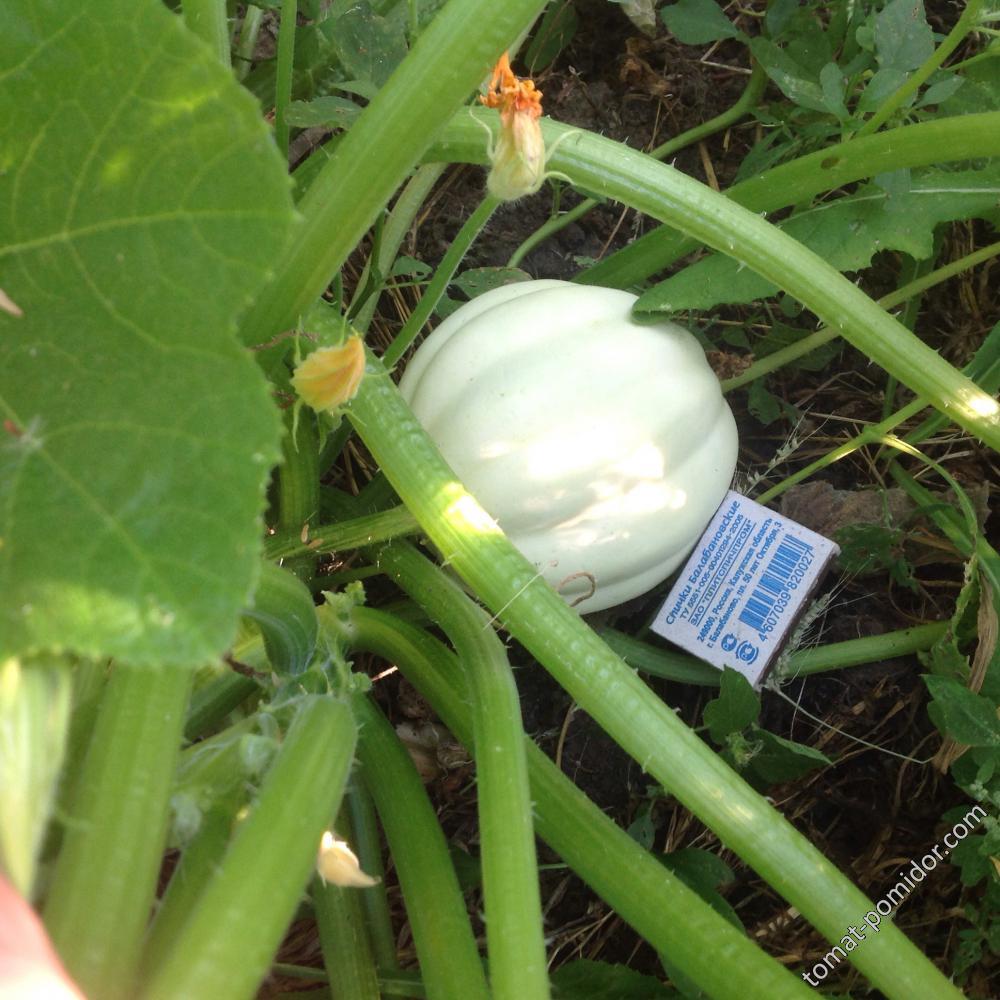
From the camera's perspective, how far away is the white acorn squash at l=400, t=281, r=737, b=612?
1.41 metres

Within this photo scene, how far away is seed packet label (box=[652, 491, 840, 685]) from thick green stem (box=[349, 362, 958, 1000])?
1.64 feet

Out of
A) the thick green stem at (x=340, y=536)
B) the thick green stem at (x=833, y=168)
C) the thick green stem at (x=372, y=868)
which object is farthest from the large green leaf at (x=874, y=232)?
the thick green stem at (x=372, y=868)

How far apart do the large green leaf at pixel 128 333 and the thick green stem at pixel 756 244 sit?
1.60 ft

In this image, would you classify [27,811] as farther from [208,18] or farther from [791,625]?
[791,625]

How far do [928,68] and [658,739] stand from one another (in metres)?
0.88

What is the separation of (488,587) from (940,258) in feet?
3.61

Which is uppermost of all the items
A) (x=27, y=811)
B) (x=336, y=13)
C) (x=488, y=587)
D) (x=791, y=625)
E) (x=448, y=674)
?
(x=336, y=13)

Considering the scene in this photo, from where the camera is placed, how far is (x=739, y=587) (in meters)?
1.63

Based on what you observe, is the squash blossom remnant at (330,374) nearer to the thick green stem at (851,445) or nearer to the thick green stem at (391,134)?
the thick green stem at (391,134)

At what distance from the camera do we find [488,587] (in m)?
1.15

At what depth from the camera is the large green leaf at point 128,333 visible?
0.74 metres

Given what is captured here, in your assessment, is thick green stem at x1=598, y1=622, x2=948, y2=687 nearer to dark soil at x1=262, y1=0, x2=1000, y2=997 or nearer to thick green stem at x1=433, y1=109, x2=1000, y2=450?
dark soil at x1=262, y1=0, x2=1000, y2=997

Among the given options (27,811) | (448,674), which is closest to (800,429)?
(448,674)

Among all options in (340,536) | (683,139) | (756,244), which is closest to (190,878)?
(340,536)
